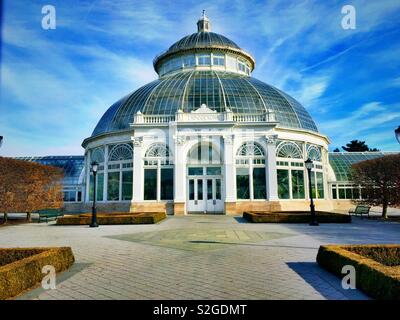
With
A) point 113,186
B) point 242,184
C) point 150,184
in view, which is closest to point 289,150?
point 242,184

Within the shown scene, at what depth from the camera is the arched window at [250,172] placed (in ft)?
101

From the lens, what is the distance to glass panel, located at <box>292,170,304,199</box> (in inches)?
1271

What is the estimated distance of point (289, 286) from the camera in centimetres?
683

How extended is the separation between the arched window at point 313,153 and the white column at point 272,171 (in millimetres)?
6256

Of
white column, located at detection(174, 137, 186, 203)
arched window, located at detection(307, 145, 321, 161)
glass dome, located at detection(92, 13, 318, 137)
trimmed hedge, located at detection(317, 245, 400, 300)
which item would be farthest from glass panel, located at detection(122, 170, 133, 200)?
trimmed hedge, located at detection(317, 245, 400, 300)

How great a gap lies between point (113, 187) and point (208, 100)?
47.4 feet

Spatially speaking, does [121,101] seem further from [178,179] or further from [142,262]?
[142,262]

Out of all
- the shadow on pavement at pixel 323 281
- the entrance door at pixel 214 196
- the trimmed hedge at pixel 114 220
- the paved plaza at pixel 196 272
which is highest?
the entrance door at pixel 214 196

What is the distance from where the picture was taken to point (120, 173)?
3275cm

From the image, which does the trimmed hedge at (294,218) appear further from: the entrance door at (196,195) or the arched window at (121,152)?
the arched window at (121,152)

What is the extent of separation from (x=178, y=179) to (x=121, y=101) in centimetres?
1529

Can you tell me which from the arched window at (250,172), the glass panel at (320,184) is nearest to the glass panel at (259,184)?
the arched window at (250,172)
